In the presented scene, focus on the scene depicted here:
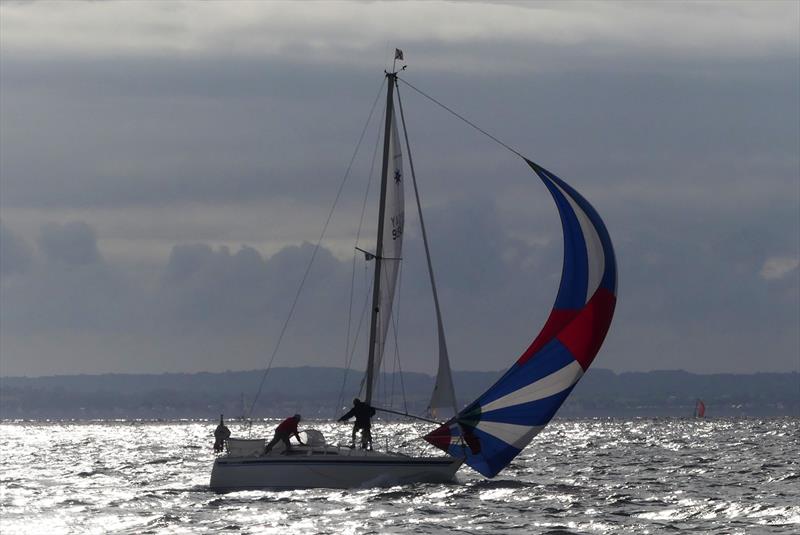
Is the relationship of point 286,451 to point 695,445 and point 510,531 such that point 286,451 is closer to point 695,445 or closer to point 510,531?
point 510,531

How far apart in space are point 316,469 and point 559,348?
21.1 ft

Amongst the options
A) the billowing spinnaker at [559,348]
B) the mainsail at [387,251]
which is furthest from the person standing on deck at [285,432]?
the billowing spinnaker at [559,348]

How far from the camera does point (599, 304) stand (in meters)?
34.2

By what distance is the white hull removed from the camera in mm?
33312

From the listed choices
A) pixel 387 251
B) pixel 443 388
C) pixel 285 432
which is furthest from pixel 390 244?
pixel 285 432

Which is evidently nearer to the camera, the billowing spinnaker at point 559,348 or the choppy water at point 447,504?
the choppy water at point 447,504

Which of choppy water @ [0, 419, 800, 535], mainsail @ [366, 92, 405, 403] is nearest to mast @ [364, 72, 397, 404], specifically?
mainsail @ [366, 92, 405, 403]

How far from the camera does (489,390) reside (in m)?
34.5

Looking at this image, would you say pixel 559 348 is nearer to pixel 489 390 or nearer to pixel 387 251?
pixel 489 390

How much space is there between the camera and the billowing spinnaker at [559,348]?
112 ft

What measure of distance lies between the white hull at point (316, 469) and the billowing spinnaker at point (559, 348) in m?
1.78

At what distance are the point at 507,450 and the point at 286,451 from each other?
532 centimetres

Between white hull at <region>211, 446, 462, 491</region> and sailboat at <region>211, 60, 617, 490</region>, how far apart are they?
0.02 meters

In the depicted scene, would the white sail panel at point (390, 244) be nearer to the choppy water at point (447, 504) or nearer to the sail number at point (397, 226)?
the sail number at point (397, 226)
